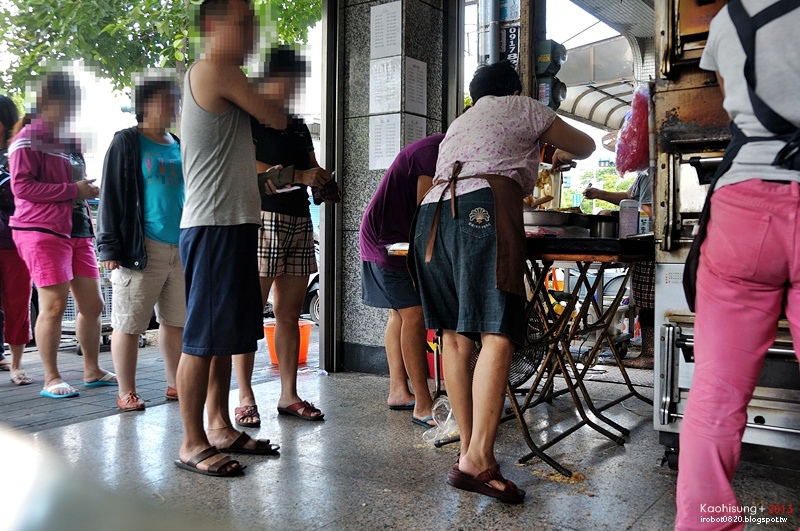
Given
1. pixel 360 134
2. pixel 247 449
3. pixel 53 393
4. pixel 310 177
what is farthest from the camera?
pixel 360 134

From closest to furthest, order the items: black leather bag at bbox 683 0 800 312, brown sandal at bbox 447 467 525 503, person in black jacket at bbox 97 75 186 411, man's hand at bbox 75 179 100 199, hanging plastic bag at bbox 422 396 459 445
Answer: black leather bag at bbox 683 0 800 312 < brown sandal at bbox 447 467 525 503 < hanging plastic bag at bbox 422 396 459 445 < person in black jacket at bbox 97 75 186 411 < man's hand at bbox 75 179 100 199

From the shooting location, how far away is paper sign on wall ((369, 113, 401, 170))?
504cm

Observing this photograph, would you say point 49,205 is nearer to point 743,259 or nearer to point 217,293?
point 217,293

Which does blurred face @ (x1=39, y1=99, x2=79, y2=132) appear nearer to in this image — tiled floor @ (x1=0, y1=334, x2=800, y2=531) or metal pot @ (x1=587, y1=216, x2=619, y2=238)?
tiled floor @ (x1=0, y1=334, x2=800, y2=531)

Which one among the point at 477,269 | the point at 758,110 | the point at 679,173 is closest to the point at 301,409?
the point at 477,269

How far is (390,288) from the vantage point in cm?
382

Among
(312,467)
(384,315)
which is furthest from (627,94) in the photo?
(312,467)

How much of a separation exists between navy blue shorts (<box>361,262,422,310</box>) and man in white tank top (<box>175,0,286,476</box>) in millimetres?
1051

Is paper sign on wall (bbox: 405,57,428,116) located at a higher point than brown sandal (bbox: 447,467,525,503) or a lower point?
higher

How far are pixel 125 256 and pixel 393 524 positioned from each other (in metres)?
2.52

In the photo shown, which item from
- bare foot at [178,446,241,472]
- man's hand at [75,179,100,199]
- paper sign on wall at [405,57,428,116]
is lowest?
bare foot at [178,446,241,472]

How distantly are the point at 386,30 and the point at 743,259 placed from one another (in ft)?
12.6

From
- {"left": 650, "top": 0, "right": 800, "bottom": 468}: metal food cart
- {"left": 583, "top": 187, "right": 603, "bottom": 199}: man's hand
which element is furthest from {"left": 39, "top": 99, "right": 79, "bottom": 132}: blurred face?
{"left": 650, "top": 0, "right": 800, "bottom": 468}: metal food cart

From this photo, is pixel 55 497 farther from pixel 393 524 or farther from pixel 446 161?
pixel 446 161
